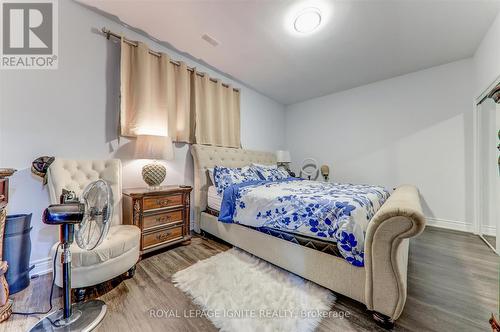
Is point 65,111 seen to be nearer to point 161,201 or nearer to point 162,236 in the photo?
point 161,201

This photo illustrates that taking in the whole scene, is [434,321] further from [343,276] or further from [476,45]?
[476,45]

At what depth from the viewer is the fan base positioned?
114cm

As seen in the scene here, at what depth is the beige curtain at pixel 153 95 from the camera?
222cm

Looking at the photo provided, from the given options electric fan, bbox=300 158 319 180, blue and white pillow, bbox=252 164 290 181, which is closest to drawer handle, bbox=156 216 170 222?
blue and white pillow, bbox=252 164 290 181

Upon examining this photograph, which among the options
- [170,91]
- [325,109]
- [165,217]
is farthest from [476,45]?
[165,217]

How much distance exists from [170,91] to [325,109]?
11.1 feet

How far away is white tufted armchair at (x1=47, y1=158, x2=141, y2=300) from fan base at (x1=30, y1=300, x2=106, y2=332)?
0.47 feet

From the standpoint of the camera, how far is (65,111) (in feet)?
6.17

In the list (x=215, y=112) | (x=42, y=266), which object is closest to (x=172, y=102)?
(x=215, y=112)

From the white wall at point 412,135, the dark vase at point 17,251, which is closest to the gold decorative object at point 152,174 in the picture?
the dark vase at point 17,251

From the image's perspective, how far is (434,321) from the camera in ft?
4.02

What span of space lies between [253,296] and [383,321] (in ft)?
2.84

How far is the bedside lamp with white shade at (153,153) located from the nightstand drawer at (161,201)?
0.28 m

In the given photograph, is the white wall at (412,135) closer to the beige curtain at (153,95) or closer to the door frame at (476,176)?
the door frame at (476,176)
